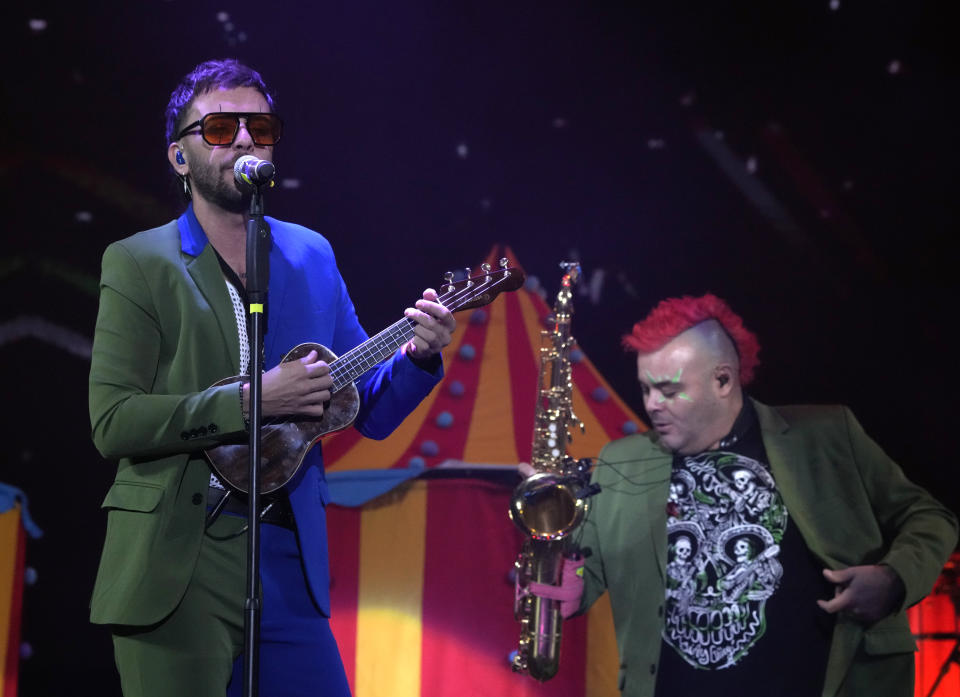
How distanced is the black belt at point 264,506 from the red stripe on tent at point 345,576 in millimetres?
1583

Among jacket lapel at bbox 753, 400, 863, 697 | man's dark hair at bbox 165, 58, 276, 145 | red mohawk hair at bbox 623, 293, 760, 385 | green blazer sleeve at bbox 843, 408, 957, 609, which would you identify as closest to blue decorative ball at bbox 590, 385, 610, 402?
red mohawk hair at bbox 623, 293, 760, 385

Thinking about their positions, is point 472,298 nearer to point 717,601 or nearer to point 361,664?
point 717,601

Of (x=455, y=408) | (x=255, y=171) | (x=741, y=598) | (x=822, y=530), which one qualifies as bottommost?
(x=741, y=598)

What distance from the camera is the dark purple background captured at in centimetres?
437

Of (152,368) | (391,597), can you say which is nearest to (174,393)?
(152,368)

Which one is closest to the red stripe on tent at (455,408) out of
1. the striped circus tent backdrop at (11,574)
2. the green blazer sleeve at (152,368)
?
the striped circus tent backdrop at (11,574)

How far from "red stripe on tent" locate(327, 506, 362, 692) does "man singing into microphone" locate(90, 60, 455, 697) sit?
1425mm

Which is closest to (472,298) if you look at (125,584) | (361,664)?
(125,584)

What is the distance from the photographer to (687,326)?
3.88m

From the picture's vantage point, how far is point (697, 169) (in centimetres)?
481

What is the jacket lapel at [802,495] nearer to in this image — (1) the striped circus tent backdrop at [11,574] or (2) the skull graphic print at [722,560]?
(2) the skull graphic print at [722,560]

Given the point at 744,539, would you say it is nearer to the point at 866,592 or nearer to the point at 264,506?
the point at 866,592

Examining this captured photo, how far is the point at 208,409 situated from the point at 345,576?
1.89 m

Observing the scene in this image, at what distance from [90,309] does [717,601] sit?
9.12 ft
